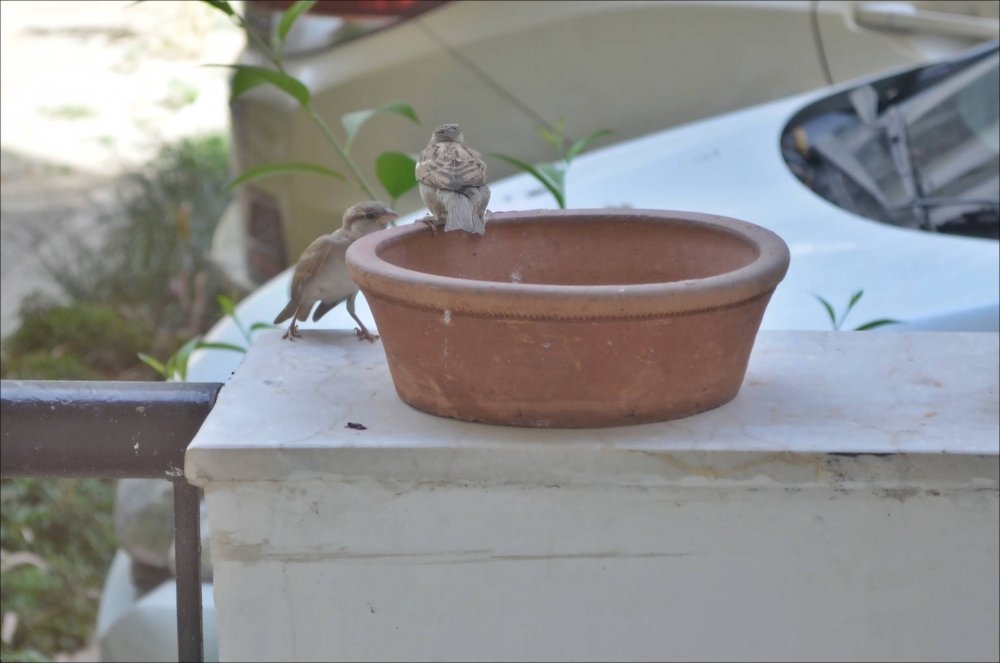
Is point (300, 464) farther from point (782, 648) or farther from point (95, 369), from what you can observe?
point (95, 369)

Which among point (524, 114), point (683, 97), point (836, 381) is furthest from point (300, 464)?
point (683, 97)

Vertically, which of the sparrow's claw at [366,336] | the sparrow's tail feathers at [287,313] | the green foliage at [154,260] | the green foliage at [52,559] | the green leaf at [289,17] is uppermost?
the green leaf at [289,17]

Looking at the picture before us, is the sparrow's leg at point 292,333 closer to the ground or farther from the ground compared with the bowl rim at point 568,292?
closer to the ground

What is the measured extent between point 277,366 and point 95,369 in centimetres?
399

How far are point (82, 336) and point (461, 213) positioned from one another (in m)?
4.16

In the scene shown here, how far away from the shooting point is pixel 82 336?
547cm

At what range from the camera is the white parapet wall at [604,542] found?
131cm

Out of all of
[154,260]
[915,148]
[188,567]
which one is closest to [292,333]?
[188,567]

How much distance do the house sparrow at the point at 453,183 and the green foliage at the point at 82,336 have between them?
3.68 meters

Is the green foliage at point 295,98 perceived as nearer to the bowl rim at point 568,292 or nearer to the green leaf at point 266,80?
the green leaf at point 266,80

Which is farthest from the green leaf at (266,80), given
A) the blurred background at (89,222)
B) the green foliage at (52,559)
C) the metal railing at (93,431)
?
the green foliage at (52,559)

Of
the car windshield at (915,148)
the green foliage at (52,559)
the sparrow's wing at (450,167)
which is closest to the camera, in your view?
the sparrow's wing at (450,167)

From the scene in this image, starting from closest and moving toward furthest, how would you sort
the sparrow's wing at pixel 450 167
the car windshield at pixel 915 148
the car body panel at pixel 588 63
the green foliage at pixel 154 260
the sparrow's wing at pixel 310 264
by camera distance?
the sparrow's wing at pixel 450 167 < the sparrow's wing at pixel 310 264 < the car windshield at pixel 915 148 < the car body panel at pixel 588 63 < the green foliage at pixel 154 260

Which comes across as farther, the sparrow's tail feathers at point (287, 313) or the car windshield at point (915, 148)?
the car windshield at point (915, 148)
